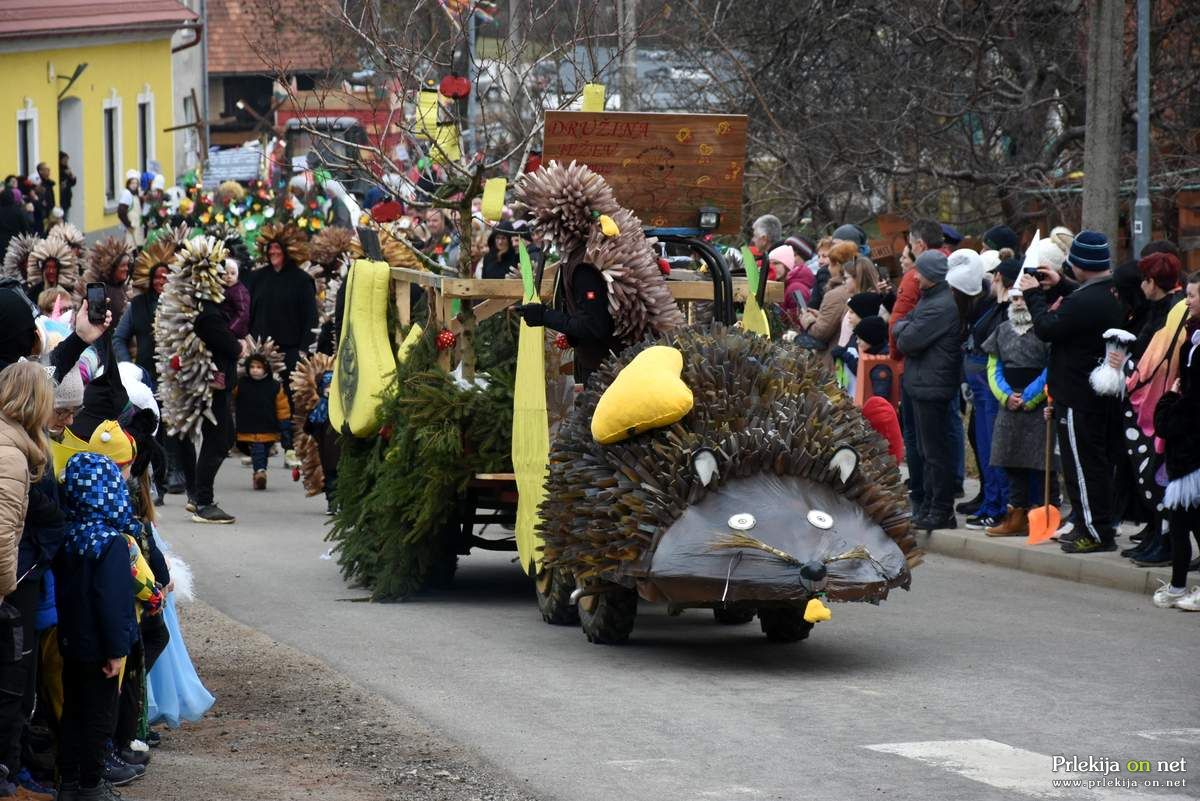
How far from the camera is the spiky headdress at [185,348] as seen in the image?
15.2m

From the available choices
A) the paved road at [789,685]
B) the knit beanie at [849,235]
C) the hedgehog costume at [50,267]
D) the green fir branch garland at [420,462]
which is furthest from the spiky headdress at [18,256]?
the green fir branch garland at [420,462]

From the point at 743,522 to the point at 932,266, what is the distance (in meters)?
5.24

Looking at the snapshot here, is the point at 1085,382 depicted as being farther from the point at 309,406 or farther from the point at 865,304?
the point at 309,406

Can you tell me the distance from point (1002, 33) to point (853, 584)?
1402 cm

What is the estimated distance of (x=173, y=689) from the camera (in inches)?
306

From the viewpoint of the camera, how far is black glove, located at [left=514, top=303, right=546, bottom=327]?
997 cm

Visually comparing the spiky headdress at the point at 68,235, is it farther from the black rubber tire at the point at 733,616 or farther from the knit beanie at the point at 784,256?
the black rubber tire at the point at 733,616

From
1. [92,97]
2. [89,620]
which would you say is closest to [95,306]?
[89,620]

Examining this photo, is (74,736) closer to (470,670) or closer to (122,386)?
(122,386)

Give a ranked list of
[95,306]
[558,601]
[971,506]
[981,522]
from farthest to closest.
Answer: [971,506] < [981,522] < [558,601] < [95,306]

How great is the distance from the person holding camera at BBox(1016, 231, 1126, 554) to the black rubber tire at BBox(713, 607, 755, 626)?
2.75 metres

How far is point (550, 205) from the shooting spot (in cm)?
1012

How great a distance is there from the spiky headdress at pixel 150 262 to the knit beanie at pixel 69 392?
872 centimetres

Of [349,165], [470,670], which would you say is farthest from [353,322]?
[470,670]
